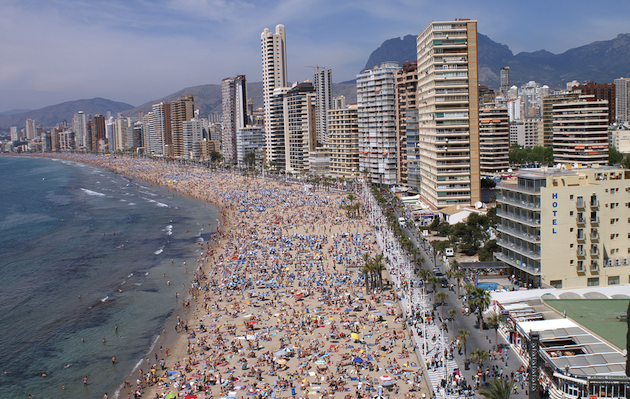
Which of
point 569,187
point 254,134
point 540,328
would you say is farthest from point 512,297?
point 254,134

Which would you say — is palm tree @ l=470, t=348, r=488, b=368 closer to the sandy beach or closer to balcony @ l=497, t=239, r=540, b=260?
the sandy beach

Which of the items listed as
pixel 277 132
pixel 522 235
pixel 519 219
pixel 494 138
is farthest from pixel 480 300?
pixel 277 132

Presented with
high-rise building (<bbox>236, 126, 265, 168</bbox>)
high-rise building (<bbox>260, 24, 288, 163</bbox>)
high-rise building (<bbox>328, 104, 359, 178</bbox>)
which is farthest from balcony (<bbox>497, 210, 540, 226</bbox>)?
high-rise building (<bbox>236, 126, 265, 168</bbox>)

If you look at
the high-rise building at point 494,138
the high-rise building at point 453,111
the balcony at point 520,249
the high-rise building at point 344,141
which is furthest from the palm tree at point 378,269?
the high-rise building at point 344,141

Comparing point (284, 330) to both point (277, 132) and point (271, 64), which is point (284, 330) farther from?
point (271, 64)

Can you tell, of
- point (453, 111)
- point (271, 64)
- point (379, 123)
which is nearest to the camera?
point (453, 111)
